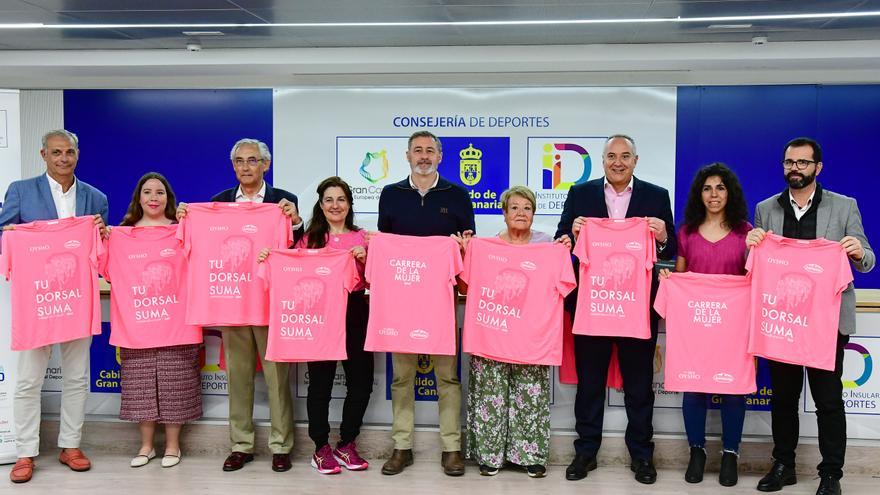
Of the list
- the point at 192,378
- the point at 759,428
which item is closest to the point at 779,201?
the point at 759,428

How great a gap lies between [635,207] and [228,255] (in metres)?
1.98

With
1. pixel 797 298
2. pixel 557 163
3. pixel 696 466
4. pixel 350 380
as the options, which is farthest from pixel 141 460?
pixel 557 163

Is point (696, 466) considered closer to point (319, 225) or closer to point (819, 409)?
point (819, 409)

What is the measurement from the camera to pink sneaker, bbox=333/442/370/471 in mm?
3926

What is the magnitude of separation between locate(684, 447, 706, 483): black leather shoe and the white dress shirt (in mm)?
3295

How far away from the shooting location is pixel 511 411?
3785 millimetres

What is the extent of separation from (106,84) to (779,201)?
6.19 meters

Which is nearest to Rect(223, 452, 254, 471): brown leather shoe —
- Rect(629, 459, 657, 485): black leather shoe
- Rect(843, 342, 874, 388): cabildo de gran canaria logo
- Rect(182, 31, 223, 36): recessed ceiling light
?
Rect(629, 459, 657, 485): black leather shoe

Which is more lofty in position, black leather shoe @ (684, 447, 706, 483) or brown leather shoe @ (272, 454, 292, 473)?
black leather shoe @ (684, 447, 706, 483)

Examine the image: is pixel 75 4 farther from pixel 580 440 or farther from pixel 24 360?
pixel 580 440

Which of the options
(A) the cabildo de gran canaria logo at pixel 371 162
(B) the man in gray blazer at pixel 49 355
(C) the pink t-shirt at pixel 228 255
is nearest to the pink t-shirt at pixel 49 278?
(B) the man in gray blazer at pixel 49 355

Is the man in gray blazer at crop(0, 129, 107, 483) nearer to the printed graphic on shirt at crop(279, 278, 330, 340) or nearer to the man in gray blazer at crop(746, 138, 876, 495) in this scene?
the printed graphic on shirt at crop(279, 278, 330, 340)

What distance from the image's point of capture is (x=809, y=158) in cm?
345

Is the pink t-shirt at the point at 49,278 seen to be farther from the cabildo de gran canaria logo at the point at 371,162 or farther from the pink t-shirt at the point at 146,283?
the cabildo de gran canaria logo at the point at 371,162
